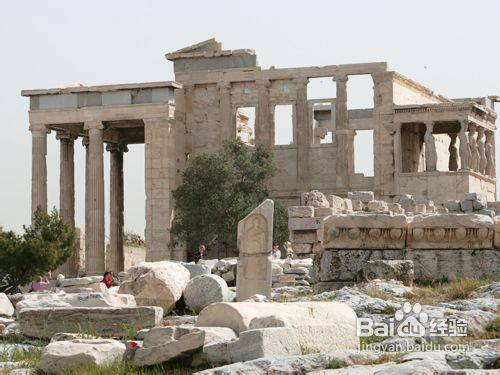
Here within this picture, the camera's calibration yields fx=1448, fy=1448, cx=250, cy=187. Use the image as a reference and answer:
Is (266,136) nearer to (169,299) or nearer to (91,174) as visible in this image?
(91,174)

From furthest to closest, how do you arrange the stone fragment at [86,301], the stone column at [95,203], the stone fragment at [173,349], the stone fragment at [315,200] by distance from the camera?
1. the stone column at [95,203]
2. the stone fragment at [315,200]
3. the stone fragment at [86,301]
4. the stone fragment at [173,349]

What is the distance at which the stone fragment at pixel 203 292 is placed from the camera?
51.2 ft

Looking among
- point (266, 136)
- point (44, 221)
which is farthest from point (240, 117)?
point (44, 221)

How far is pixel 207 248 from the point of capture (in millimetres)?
42875

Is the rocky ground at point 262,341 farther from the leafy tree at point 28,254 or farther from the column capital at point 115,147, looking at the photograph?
the column capital at point 115,147

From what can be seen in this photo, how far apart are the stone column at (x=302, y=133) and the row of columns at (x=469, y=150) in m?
3.83

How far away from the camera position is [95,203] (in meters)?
45.7

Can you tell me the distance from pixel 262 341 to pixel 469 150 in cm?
3588

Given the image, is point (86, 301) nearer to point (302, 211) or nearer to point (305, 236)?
point (305, 236)

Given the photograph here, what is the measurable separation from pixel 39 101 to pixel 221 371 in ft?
124

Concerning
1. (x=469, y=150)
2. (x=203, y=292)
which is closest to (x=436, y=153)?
(x=469, y=150)

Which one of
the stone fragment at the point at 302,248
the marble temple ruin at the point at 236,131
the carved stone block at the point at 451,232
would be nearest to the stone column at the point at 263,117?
the marble temple ruin at the point at 236,131

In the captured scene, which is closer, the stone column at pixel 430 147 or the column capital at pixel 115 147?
Result: the stone column at pixel 430 147

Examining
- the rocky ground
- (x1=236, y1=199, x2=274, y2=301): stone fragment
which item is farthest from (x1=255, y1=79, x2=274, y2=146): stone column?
the rocky ground
